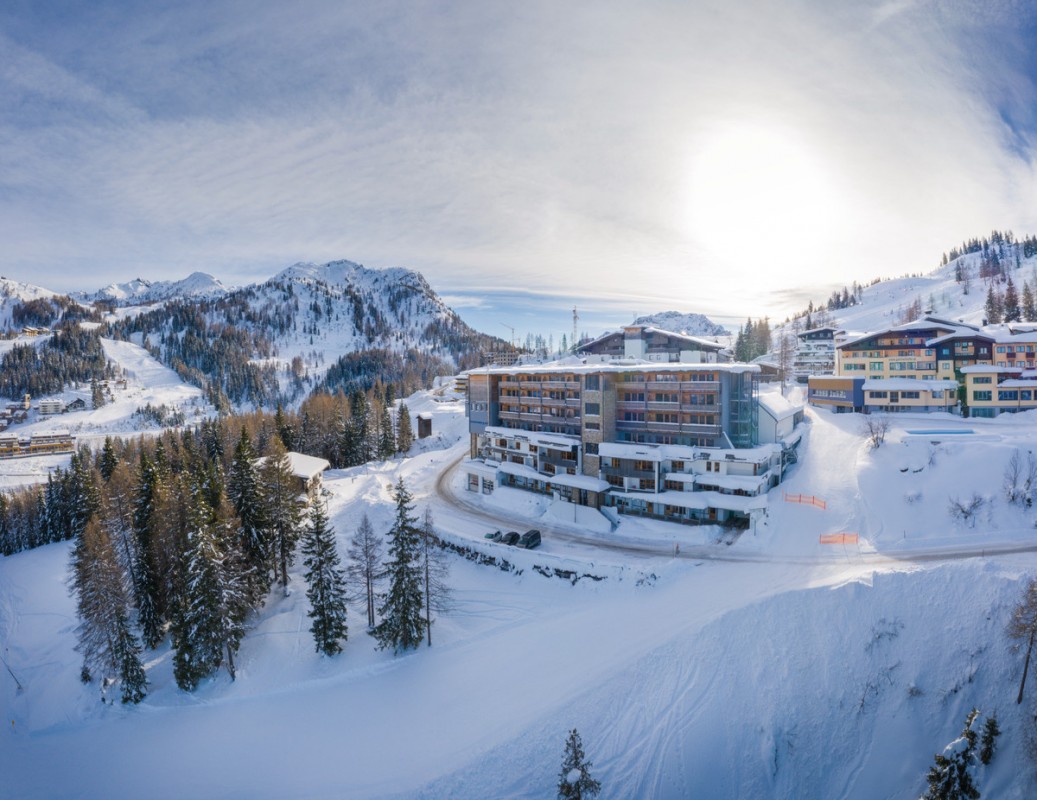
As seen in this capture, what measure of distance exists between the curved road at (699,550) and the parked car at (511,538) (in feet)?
13.6

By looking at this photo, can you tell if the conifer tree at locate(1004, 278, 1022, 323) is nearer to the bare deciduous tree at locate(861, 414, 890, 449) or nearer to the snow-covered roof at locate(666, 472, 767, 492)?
the bare deciduous tree at locate(861, 414, 890, 449)

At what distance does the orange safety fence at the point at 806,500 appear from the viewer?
4778cm

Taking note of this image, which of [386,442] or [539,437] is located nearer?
→ [539,437]

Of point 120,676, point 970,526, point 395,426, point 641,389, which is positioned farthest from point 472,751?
point 395,426

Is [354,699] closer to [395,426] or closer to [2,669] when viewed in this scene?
[2,669]

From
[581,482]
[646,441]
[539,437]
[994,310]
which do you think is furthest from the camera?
[994,310]

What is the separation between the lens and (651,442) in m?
55.9

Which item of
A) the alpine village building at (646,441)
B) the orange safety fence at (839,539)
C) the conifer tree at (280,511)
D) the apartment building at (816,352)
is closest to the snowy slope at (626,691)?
the orange safety fence at (839,539)

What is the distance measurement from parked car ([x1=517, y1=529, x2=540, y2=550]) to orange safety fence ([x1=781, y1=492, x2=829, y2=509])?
83.7 feet

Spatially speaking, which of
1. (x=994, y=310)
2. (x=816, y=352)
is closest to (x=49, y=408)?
(x=816, y=352)

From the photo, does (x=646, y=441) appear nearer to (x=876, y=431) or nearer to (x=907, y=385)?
(x=876, y=431)

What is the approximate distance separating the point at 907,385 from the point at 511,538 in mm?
59767

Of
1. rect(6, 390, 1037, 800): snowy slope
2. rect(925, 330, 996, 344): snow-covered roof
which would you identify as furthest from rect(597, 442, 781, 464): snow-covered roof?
rect(925, 330, 996, 344): snow-covered roof

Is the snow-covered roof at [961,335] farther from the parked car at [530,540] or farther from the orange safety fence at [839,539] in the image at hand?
the parked car at [530,540]
